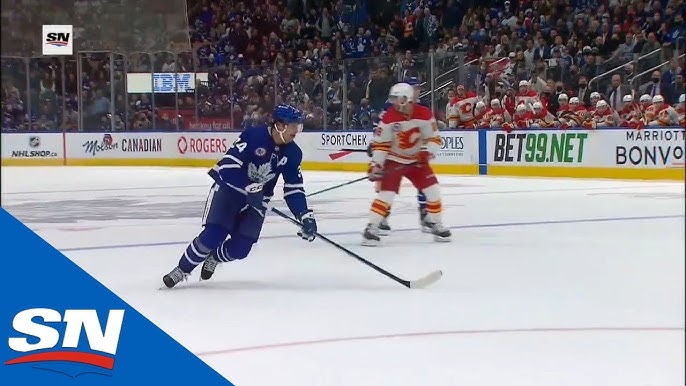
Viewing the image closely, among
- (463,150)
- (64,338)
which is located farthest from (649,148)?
(64,338)

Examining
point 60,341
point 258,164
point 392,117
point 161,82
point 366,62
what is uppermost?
point 366,62

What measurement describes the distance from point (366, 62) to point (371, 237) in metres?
8.42

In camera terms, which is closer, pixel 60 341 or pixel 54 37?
pixel 60 341

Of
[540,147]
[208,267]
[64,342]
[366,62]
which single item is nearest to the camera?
[64,342]

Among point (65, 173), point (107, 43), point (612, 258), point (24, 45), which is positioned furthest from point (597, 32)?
point (24, 45)

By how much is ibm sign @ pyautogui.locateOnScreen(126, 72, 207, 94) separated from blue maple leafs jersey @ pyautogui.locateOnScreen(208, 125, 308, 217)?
489 inches

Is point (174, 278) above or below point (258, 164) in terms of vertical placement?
below

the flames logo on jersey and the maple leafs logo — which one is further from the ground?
the flames logo on jersey

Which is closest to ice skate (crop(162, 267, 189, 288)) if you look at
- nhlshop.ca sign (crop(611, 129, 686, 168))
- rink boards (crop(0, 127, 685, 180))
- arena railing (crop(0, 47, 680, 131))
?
rink boards (crop(0, 127, 685, 180))

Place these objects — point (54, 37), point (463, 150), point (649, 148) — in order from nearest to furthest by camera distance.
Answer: point (54, 37), point (649, 148), point (463, 150)

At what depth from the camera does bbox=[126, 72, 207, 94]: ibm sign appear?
16781 mm

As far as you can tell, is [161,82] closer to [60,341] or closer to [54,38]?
[54,38]

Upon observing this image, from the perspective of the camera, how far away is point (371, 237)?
6.31 metres

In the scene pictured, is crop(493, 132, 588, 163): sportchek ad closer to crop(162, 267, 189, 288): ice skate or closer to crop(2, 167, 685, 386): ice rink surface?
crop(2, 167, 685, 386): ice rink surface
